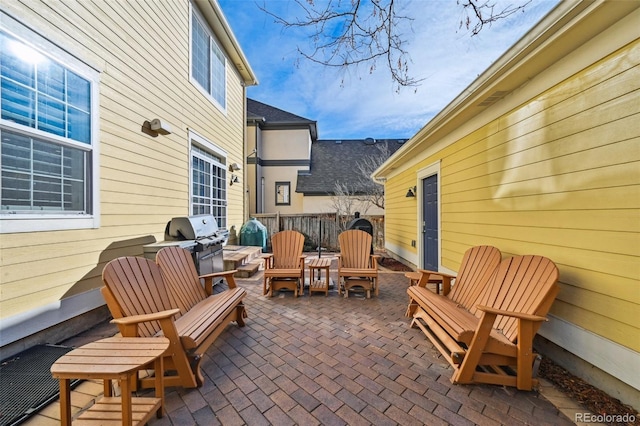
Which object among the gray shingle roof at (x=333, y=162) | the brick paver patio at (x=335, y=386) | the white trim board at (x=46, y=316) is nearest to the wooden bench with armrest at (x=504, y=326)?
the brick paver patio at (x=335, y=386)

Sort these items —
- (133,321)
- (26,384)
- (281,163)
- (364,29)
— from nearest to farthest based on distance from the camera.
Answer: (133,321) → (26,384) → (364,29) → (281,163)

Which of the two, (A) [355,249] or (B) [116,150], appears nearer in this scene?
(B) [116,150]

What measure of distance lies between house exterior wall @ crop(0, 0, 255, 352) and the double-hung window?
0.31m

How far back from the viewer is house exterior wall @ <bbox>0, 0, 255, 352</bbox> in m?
2.43

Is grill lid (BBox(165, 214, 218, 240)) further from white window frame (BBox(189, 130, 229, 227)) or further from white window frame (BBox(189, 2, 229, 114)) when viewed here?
white window frame (BBox(189, 2, 229, 114))

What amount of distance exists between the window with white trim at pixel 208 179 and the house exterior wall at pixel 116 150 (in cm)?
35

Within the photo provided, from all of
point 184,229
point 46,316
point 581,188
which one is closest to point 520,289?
point 581,188

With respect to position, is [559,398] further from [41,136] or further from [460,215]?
[41,136]

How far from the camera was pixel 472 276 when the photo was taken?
2967 mm

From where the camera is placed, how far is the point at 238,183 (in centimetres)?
793

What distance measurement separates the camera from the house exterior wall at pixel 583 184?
1.85 m

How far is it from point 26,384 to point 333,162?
1361 cm

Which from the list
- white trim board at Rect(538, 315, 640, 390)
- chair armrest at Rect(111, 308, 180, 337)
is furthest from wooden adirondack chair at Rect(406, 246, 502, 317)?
chair armrest at Rect(111, 308, 180, 337)

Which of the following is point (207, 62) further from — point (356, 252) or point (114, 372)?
point (114, 372)
